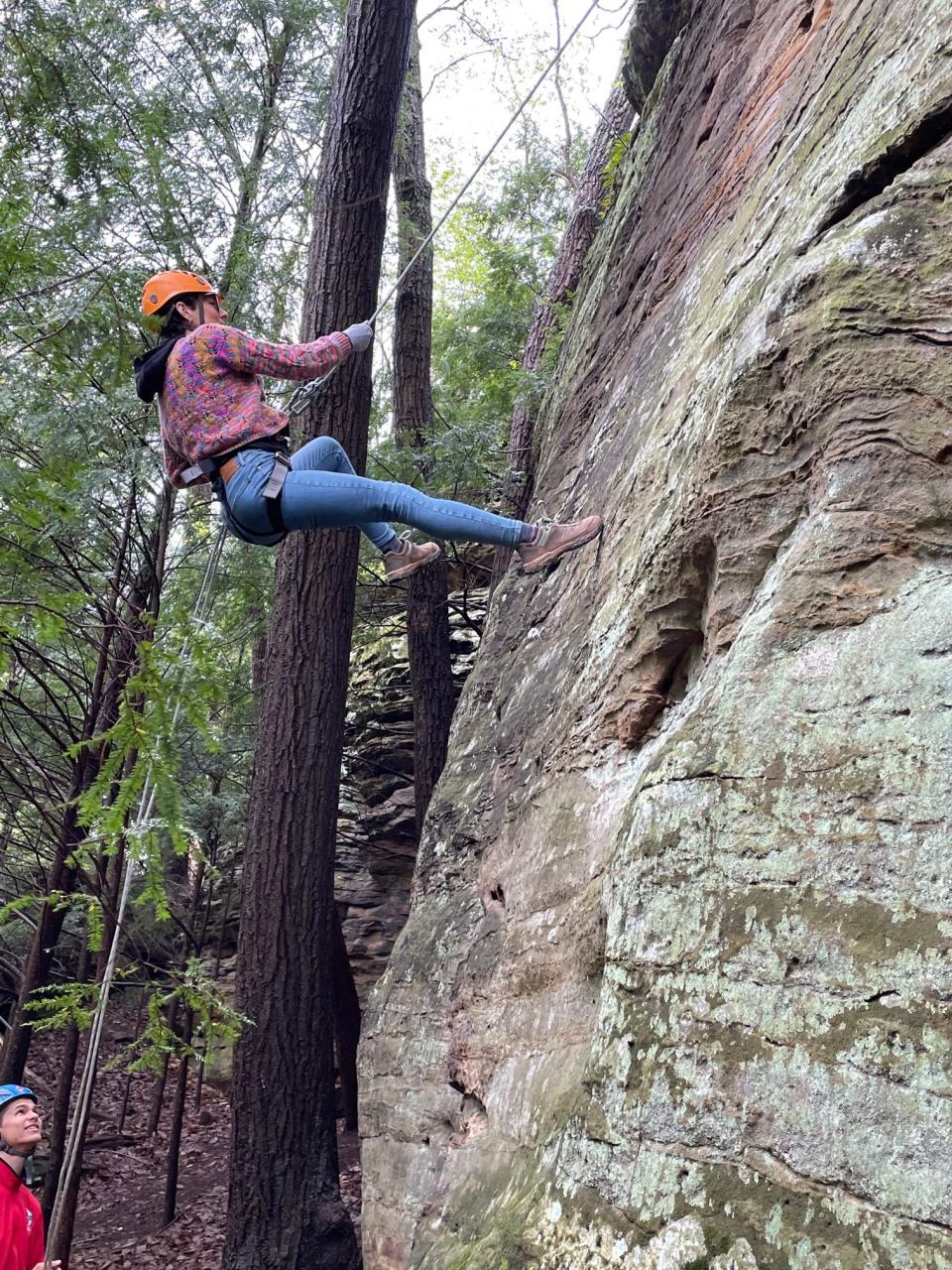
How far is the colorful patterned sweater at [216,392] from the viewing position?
15.3 feet

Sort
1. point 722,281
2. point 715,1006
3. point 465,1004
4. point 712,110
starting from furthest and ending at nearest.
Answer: point 712,110
point 465,1004
point 722,281
point 715,1006

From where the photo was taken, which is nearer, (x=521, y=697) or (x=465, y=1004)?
(x=465, y=1004)

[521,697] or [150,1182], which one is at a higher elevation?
[521,697]

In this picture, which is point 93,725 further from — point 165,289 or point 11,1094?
point 165,289

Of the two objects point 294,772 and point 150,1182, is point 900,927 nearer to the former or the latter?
point 294,772

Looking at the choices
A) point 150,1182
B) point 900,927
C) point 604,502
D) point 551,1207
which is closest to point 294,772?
point 604,502

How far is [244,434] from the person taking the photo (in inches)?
185

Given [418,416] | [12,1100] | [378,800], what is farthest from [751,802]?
[378,800]

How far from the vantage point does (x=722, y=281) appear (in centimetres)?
431

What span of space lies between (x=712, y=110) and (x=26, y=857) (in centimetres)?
1416

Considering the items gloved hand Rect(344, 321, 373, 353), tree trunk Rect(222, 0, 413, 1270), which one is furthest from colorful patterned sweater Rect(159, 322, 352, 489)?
tree trunk Rect(222, 0, 413, 1270)

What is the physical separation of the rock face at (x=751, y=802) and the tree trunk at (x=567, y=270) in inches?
166

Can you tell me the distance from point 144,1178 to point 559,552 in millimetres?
11000

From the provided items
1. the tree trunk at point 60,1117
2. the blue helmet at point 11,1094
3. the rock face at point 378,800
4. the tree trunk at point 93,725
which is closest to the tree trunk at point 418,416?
the rock face at point 378,800
